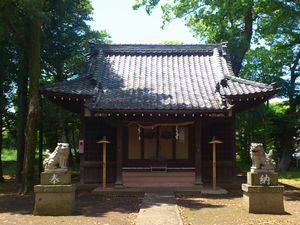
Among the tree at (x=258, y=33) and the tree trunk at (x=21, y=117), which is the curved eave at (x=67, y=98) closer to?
the tree trunk at (x=21, y=117)

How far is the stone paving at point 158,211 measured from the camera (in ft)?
28.8

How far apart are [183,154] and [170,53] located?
6.08m

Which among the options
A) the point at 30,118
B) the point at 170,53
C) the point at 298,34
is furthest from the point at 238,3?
the point at 30,118

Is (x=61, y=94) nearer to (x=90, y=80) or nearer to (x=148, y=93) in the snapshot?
(x=90, y=80)

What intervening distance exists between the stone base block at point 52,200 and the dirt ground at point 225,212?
309cm

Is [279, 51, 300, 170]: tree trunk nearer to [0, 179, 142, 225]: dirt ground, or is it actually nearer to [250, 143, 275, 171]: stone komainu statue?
[0, 179, 142, 225]: dirt ground

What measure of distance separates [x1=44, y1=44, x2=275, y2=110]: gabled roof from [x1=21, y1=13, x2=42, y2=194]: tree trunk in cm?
63

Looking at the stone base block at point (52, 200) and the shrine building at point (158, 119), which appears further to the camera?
the shrine building at point (158, 119)

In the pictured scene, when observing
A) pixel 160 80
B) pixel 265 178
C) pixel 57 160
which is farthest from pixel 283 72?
pixel 57 160

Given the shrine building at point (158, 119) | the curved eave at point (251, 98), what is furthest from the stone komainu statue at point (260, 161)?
the curved eave at point (251, 98)

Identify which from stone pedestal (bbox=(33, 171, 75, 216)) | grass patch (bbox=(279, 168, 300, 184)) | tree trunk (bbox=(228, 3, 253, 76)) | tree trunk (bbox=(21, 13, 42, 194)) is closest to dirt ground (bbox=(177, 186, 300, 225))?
stone pedestal (bbox=(33, 171, 75, 216))

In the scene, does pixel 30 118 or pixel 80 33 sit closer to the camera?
pixel 30 118

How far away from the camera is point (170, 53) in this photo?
2023 cm

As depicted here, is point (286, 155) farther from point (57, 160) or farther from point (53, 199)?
point (53, 199)
